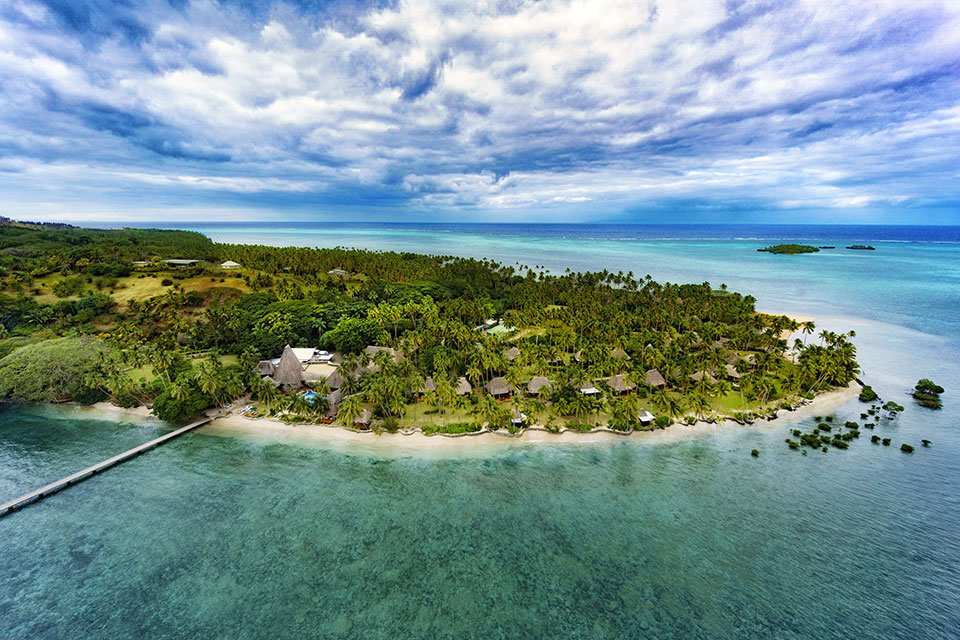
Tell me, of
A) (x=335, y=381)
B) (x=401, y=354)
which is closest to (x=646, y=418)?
(x=401, y=354)

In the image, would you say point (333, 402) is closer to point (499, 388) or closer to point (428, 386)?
point (428, 386)

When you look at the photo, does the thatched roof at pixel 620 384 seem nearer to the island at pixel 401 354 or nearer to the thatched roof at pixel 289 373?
the island at pixel 401 354

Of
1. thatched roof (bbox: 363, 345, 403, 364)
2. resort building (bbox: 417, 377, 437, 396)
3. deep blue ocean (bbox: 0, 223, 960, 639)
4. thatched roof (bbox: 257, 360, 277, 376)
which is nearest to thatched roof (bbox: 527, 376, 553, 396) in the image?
deep blue ocean (bbox: 0, 223, 960, 639)

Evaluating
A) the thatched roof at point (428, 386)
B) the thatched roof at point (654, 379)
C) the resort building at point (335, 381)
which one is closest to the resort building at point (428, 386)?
the thatched roof at point (428, 386)

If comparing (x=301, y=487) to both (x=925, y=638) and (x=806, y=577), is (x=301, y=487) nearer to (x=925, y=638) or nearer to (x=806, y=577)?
(x=806, y=577)

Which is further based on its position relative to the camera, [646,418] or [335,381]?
[335,381]
